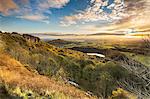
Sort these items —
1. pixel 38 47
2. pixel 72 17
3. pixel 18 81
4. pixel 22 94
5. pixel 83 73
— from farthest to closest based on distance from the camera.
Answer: pixel 83 73, pixel 38 47, pixel 72 17, pixel 18 81, pixel 22 94

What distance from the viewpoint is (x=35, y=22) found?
12.8 m

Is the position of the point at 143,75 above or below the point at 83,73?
above

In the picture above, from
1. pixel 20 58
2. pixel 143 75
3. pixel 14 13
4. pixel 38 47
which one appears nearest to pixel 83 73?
pixel 38 47

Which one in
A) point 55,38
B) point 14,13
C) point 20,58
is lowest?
point 20,58

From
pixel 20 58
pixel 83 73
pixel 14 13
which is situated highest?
pixel 14 13

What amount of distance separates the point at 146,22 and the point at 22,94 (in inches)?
315

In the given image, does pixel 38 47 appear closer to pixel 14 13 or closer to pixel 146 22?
pixel 14 13

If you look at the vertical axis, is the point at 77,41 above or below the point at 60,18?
below

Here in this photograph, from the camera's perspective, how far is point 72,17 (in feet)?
43.0

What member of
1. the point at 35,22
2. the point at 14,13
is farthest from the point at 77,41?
the point at 14,13

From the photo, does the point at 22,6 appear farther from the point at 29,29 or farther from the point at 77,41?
the point at 77,41

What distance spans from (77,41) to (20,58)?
7.56ft

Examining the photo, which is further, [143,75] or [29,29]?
[29,29]

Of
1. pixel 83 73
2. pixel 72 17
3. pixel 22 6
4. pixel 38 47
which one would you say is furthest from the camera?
pixel 83 73
